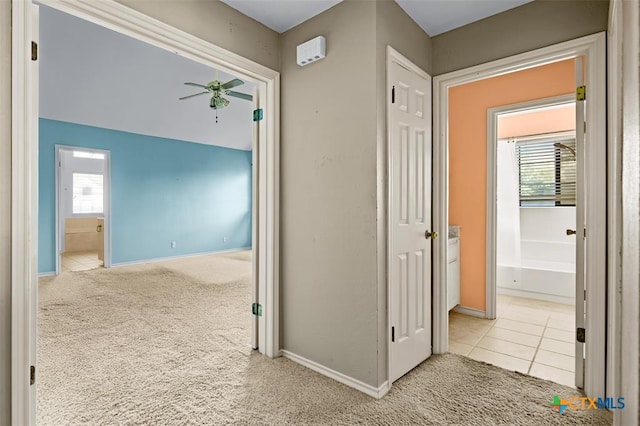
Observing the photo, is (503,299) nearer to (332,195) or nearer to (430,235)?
(430,235)

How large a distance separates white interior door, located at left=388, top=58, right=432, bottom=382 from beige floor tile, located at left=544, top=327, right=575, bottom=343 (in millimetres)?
1324

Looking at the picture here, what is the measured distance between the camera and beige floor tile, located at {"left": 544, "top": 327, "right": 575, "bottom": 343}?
2812mm

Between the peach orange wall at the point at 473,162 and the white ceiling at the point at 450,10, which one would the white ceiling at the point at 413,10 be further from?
the peach orange wall at the point at 473,162

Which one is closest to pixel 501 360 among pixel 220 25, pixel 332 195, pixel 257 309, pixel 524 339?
pixel 524 339

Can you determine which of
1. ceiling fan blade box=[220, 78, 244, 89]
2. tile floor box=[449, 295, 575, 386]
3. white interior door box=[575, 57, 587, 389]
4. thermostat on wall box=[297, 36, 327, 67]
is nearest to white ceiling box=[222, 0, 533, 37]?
thermostat on wall box=[297, 36, 327, 67]

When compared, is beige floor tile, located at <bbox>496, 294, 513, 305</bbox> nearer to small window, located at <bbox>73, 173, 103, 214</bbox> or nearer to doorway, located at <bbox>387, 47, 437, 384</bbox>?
doorway, located at <bbox>387, 47, 437, 384</bbox>

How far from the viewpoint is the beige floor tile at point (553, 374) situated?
83.7 inches

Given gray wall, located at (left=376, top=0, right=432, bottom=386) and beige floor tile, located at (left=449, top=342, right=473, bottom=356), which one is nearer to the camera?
gray wall, located at (left=376, top=0, right=432, bottom=386)

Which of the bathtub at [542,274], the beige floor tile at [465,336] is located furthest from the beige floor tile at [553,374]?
the bathtub at [542,274]

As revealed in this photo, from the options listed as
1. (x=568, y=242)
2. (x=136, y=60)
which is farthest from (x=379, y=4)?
(x=568, y=242)

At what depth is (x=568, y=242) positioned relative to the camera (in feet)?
15.2

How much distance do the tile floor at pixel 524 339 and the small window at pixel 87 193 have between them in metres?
8.80

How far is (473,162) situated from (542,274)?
68.4 inches

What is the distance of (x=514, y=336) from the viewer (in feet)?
9.47
